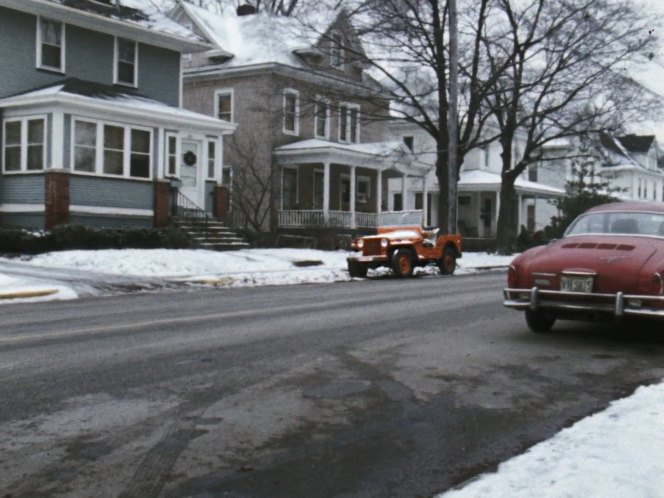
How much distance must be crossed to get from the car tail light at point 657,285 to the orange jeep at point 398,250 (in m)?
12.0

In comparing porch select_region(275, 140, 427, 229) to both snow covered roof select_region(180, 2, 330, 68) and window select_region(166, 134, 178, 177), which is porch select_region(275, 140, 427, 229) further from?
window select_region(166, 134, 178, 177)

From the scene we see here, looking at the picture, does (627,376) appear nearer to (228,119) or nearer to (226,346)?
(226,346)

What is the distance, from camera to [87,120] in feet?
77.4

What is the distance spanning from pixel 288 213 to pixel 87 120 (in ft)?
38.8

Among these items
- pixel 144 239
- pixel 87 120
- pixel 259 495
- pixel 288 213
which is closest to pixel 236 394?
pixel 259 495

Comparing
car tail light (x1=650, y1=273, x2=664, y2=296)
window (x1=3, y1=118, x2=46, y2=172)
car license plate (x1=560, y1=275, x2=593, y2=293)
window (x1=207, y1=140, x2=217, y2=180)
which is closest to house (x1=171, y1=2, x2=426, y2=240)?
window (x1=207, y1=140, x2=217, y2=180)

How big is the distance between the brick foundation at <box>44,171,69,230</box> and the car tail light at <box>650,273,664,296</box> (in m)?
18.0

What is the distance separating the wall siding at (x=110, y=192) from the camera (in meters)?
23.5

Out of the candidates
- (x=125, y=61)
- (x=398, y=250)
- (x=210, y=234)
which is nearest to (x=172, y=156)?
(x=210, y=234)

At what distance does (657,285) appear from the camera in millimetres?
8234

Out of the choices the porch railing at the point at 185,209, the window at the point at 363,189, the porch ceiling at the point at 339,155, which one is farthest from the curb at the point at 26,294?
the window at the point at 363,189

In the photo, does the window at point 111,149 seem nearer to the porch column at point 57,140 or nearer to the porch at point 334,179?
the porch column at point 57,140

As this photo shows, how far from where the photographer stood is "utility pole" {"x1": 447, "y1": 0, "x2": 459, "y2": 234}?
24609 mm

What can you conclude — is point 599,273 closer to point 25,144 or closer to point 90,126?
point 90,126
